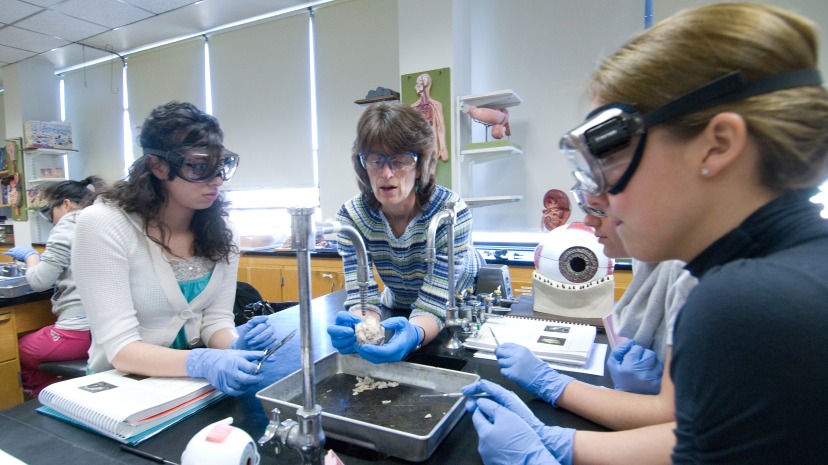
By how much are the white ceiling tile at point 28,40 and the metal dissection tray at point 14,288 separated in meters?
3.54

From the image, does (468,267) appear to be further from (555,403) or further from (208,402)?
(208,402)

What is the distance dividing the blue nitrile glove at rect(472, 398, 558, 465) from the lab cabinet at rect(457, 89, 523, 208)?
2.40m

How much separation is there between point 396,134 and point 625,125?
0.99 meters

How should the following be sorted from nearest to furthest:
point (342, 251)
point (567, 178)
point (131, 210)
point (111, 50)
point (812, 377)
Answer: point (812, 377)
point (131, 210)
point (342, 251)
point (567, 178)
point (111, 50)

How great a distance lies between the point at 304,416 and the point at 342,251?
1012mm

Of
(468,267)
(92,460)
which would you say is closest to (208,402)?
(92,460)

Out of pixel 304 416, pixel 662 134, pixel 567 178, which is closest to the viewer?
pixel 662 134

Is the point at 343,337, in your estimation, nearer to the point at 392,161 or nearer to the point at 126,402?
the point at 126,402

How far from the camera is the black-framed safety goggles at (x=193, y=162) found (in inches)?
54.5

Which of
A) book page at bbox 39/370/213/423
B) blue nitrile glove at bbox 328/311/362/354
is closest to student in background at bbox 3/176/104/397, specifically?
book page at bbox 39/370/213/423

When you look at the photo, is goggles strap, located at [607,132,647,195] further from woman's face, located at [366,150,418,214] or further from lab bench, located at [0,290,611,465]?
woman's face, located at [366,150,418,214]

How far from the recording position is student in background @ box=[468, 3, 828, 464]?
0.43 metres

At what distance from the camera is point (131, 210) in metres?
1.40

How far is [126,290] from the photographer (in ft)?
4.20
